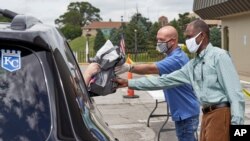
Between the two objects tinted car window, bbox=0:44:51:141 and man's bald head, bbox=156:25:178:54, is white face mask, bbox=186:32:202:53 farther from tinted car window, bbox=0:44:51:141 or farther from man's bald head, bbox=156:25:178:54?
tinted car window, bbox=0:44:51:141

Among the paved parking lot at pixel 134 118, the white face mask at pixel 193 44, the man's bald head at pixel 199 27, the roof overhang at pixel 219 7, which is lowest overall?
the paved parking lot at pixel 134 118

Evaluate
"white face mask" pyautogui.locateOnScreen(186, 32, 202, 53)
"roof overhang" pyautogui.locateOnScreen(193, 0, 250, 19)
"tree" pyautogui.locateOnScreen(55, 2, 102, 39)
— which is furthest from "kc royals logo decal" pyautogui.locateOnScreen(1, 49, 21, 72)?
"tree" pyautogui.locateOnScreen(55, 2, 102, 39)

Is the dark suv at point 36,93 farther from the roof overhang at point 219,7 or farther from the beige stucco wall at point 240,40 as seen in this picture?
the beige stucco wall at point 240,40

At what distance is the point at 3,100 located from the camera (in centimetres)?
214

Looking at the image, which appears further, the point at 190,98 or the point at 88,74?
the point at 190,98

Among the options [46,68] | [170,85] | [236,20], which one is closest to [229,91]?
[170,85]

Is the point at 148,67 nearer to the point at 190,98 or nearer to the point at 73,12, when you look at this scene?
the point at 190,98

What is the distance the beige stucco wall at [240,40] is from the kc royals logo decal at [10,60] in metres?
21.8

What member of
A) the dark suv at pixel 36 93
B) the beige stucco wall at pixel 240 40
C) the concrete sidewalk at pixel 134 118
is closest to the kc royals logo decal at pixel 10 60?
the dark suv at pixel 36 93

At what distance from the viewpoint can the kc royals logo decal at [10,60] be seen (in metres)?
2.14

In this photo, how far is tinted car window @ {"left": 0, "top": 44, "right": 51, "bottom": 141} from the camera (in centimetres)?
207

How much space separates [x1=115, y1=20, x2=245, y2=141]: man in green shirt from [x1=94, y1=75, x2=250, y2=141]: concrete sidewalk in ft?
7.85

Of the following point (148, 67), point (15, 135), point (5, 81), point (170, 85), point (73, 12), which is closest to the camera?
point (15, 135)

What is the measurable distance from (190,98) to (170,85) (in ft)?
2.25
